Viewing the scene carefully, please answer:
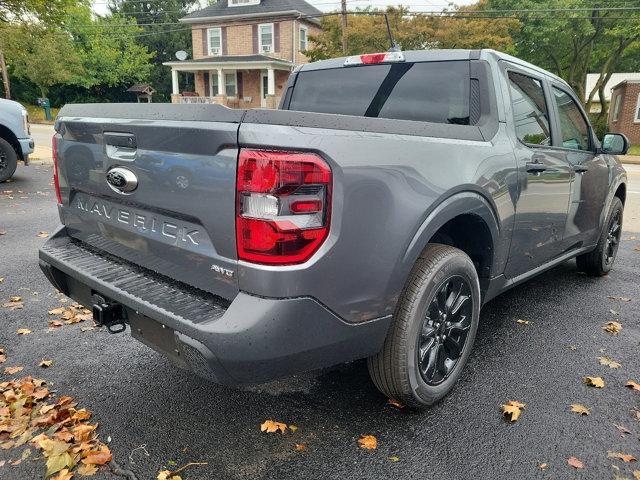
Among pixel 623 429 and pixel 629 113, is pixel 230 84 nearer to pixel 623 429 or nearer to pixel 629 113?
pixel 629 113

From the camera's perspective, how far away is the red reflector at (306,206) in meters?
1.88

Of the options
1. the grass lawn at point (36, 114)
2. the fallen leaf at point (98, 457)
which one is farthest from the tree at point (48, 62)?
the fallen leaf at point (98, 457)

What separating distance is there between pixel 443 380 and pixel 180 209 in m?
1.67

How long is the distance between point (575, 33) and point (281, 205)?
3143 cm

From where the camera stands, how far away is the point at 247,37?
3422 centimetres

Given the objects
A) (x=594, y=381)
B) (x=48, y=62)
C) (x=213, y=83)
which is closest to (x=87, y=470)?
(x=594, y=381)

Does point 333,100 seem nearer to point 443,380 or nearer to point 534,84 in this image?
point 534,84

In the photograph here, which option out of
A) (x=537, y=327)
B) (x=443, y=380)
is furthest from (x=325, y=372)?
(x=537, y=327)

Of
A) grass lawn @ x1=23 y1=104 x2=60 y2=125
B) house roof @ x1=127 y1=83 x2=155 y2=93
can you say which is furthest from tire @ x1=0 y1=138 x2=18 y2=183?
house roof @ x1=127 y1=83 x2=155 y2=93

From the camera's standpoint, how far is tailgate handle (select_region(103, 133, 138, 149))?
2.27 metres

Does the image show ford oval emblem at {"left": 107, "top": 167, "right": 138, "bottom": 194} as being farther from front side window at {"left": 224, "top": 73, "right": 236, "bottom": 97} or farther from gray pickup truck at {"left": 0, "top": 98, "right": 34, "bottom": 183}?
front side window at {"left": 224, "top": 73, "right": 236, "bottom": 97}

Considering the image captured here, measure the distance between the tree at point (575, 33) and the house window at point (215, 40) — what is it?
18352 millimetres

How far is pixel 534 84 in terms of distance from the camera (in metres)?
3.53

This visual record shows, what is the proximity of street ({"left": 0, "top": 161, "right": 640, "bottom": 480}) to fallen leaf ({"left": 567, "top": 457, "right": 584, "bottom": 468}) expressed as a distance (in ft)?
0.09
